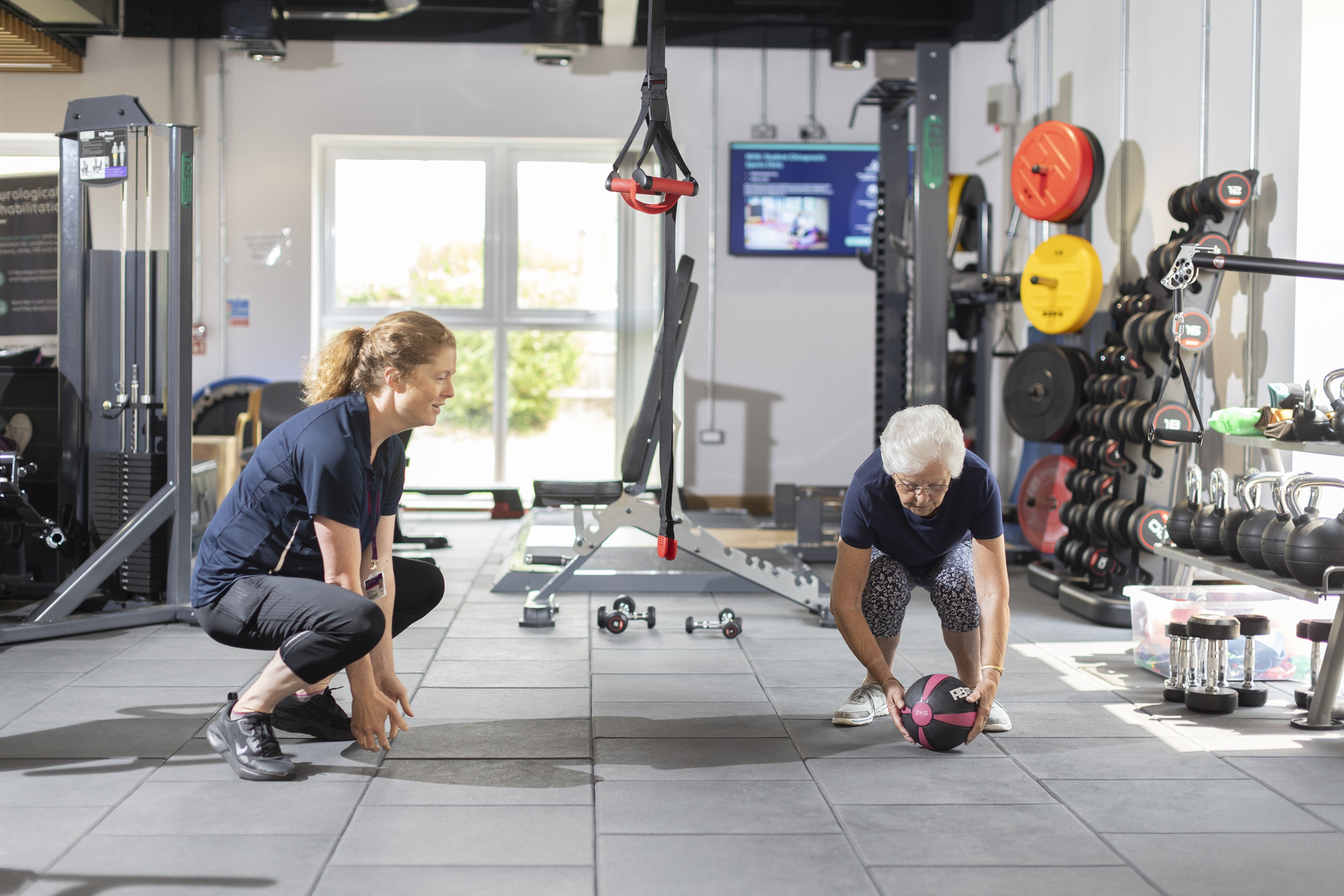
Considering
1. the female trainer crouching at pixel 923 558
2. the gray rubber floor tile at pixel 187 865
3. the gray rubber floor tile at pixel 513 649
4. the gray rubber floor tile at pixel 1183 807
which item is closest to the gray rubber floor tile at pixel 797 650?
the gray rubber floor tile at pixel 513 649

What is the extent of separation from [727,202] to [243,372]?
3295mm

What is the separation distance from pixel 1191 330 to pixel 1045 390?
1.32 m

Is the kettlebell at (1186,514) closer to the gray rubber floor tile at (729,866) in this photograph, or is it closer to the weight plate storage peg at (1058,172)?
the gray rubber floor tile at (729,866)

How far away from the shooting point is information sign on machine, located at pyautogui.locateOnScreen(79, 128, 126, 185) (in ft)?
13.9

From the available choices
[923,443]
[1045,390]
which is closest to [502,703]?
[923,443]

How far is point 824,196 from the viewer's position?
7.85 meters

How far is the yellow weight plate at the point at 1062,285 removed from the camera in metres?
5.17

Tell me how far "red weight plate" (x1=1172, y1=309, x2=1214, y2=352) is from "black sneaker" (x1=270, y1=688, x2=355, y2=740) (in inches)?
112

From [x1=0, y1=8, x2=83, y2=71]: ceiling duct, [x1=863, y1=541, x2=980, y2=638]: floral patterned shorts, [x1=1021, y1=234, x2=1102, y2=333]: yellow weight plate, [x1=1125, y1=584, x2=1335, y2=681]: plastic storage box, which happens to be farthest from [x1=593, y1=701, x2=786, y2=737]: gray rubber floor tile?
[x1=0, y1=8, x2=83, y2=71]: ceiling duct

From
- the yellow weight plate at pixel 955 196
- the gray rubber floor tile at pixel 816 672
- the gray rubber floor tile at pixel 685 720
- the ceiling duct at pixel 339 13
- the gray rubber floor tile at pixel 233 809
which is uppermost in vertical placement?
the ceiling duct at pixel 339 13

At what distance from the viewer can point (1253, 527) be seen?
10.9 feet

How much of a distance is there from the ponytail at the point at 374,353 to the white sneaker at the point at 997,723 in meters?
1.63

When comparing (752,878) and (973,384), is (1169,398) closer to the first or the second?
(973,384)

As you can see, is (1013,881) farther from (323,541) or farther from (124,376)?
(124,376)
